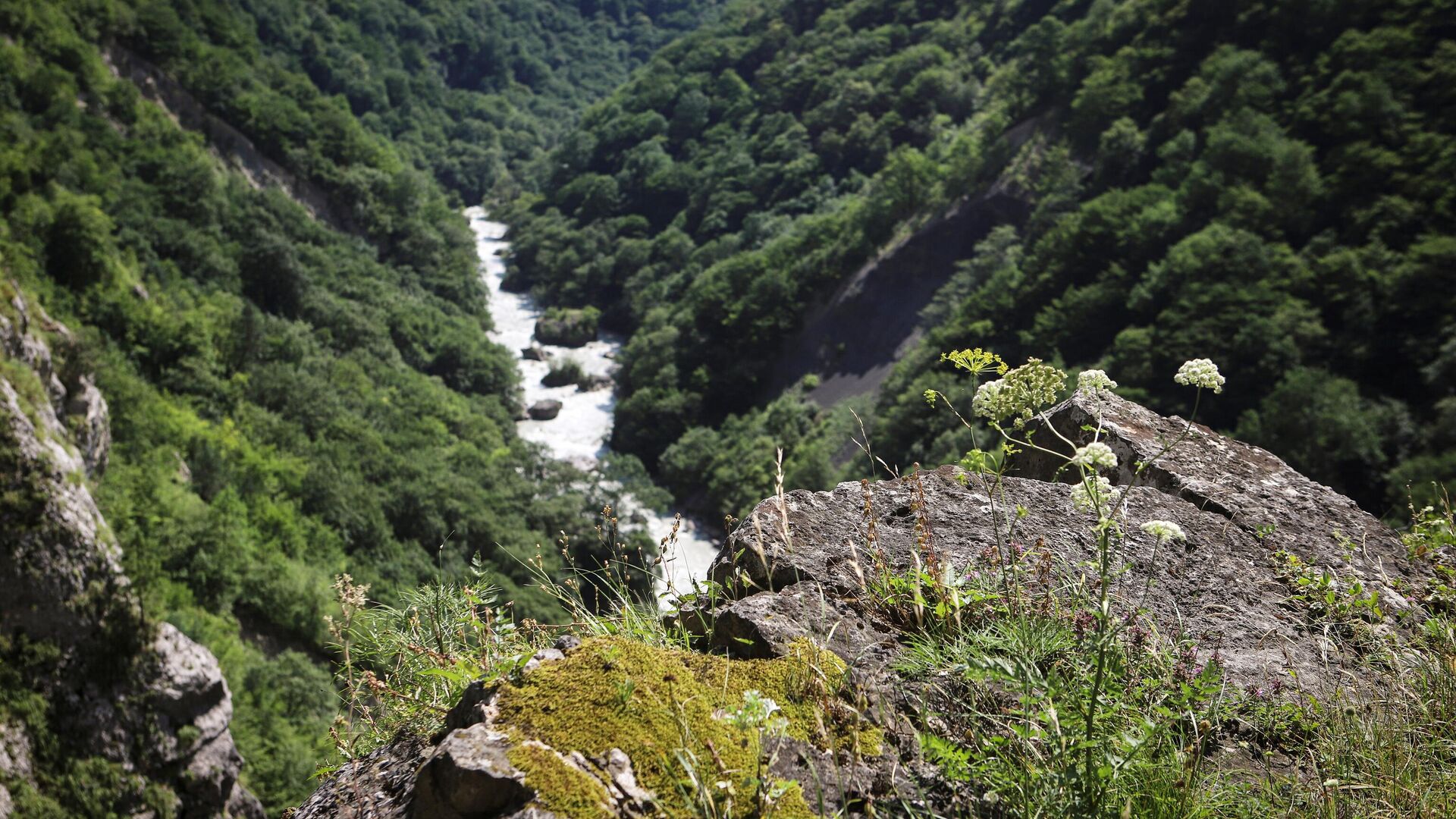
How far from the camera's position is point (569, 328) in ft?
212

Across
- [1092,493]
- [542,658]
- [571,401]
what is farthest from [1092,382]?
[571,401]

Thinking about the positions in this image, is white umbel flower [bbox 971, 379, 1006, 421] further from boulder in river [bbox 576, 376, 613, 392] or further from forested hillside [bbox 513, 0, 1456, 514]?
boulder in river [bbox 576, 376, 613, 392]

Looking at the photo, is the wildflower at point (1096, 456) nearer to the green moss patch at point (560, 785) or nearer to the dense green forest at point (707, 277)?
the green moss patch at point (560, 785)

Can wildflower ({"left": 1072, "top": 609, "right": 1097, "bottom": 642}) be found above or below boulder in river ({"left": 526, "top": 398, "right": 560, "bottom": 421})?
above

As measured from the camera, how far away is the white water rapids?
40.7 m

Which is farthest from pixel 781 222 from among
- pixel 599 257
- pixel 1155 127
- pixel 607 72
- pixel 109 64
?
pixel 607 72

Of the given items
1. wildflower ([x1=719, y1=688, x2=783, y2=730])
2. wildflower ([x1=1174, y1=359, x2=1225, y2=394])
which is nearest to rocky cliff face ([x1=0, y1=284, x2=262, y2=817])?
wildflower ([x1=719, y1=688, x2=783, y2=730])

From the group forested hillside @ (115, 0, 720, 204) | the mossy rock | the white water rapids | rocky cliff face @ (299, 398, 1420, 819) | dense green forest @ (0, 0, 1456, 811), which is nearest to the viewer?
rocky cliff face @ (299, 398, 1420, 819)

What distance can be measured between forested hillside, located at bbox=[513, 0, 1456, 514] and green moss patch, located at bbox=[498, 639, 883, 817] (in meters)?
22.6

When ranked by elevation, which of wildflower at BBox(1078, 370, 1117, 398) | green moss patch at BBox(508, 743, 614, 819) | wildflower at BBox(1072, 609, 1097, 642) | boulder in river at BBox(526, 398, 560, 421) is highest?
wildflower at BBox(1078, 370, 1117, 398)

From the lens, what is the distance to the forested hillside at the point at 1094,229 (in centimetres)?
2802

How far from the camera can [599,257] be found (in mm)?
72812

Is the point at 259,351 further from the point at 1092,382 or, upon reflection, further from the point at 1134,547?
the point at 1092,382

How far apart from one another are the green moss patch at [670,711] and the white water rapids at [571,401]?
99.0ft
